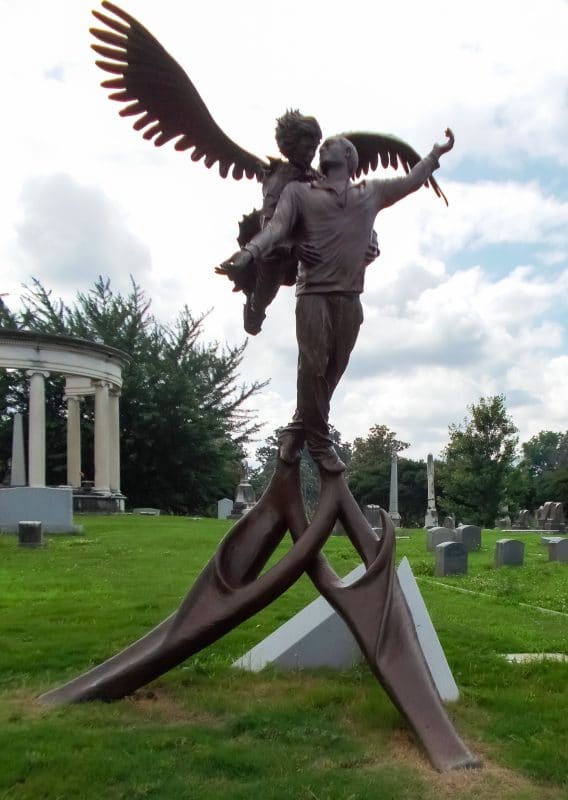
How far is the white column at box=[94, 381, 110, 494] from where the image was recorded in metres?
26.5

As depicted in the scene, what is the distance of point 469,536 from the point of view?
54.7ft

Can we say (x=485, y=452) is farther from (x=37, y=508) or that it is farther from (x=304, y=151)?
(x=304, y=151)

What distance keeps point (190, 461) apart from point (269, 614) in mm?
24440

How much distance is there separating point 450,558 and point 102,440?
16723 millimetres

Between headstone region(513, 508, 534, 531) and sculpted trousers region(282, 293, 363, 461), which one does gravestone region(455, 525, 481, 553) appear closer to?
sculpted trousers region(282, 293, 363, 461)

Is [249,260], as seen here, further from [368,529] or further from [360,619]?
[360,619]

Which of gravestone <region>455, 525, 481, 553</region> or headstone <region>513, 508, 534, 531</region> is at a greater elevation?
gravestone <region>455, 525, 481, 553</region>

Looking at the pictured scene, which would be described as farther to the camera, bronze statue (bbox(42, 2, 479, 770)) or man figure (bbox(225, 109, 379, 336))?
man figure (bbox(225, 109, 379, 336))

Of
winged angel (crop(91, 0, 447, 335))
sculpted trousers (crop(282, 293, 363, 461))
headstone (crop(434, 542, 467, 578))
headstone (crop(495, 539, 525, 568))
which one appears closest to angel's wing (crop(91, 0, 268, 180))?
winged angel (crop(91, 0, 447, 335))

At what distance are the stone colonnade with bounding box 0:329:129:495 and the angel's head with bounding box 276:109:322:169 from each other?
19058 mm

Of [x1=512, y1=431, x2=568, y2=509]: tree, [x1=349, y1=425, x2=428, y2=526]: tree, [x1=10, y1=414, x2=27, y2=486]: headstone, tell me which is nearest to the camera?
[x1=10, y1=414, x2=27, y2=486]: headstone

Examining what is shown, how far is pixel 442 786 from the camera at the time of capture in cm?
362

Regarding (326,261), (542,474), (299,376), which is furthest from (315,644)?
(542,474)

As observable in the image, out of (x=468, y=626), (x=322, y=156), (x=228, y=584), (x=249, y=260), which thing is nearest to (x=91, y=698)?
(x=228, y=584)
